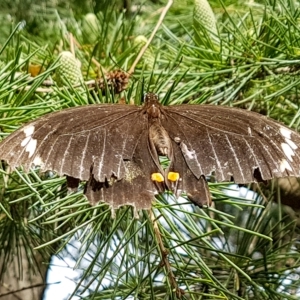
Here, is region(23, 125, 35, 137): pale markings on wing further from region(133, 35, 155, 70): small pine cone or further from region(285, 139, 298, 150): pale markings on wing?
region(133, 35, 155, 70): small pine cone

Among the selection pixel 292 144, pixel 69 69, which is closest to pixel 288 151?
pixel 292 144

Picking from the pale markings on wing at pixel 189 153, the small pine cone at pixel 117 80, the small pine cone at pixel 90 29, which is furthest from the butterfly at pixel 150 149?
the small pine cone at pixel 90 29

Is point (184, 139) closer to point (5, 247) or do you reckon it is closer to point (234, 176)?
point (234, 176)

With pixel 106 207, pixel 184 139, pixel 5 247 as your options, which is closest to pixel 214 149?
pixel 184 139

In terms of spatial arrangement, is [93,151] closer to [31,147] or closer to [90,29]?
[31,147]

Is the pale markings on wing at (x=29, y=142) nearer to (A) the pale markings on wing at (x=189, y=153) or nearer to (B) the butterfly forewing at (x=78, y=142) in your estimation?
(B) the butterfly forewing at (x=78, y=142)

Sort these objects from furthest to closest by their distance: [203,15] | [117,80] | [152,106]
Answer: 1. [203,15]
2. [117,80]
3. [152,106]
